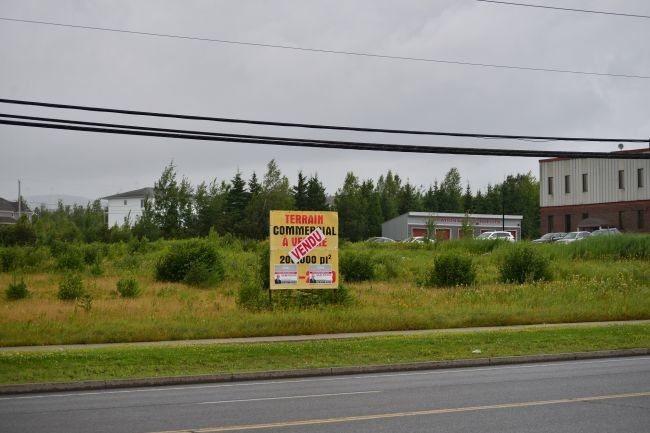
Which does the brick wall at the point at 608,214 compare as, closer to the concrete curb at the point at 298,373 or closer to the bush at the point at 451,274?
the bush at the point at 451,274

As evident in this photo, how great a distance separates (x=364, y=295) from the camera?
35250 mm

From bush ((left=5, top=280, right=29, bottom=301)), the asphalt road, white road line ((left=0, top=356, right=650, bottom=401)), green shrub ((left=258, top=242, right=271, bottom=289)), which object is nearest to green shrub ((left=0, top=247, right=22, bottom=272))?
bush ((left=5, top=280, right=29, bottom=301))

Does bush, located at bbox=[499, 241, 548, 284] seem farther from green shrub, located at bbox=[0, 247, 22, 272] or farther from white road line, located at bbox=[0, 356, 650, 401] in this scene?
green shrub, located at bbox=[0, 247, 22, 272]

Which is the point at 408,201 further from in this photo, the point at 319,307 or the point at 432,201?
the point at 319,307

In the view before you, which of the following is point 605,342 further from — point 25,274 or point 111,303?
point 25,274

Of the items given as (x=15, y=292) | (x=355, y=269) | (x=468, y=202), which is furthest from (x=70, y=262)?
(x=468, y=202)

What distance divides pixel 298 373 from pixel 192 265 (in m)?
24.5

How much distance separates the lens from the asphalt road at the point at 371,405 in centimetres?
1088

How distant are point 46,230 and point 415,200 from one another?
65.7 meters

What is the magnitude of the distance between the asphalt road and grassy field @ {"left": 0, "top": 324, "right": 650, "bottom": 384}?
167cm

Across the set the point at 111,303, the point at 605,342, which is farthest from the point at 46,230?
the point at 605,342

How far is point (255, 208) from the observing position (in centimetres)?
9938

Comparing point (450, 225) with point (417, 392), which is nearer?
point (417, 392)

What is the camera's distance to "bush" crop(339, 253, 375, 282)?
43938 mm
